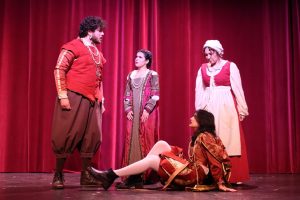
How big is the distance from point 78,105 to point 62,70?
31cm

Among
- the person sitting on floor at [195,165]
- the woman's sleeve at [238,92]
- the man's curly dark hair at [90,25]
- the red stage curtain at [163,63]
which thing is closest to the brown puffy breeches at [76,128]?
the person sitting on floor at [195,165]

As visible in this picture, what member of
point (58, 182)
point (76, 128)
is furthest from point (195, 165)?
point (58, 182)

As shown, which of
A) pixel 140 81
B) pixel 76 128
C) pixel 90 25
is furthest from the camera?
pixel 140 81

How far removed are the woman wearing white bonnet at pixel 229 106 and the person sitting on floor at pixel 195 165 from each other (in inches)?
21.7

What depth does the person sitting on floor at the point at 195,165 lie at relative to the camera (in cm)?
325

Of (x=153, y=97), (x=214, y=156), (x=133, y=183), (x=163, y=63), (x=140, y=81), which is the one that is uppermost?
(x=163, y=63)

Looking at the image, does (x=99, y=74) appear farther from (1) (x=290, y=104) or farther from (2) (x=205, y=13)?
(1) (x=290, y=104)

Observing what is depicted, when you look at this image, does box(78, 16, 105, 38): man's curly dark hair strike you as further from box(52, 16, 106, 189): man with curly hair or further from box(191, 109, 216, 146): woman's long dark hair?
box(191, 109, 216, 146): woman's long dark hair

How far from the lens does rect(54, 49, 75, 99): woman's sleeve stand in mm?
3422

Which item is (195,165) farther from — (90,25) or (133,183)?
(90,25)

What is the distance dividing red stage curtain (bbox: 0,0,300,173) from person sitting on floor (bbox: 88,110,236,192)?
2162 millimetres

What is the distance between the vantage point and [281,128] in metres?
5.73

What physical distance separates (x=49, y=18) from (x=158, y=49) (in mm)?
1446

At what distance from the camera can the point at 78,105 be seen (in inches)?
137
